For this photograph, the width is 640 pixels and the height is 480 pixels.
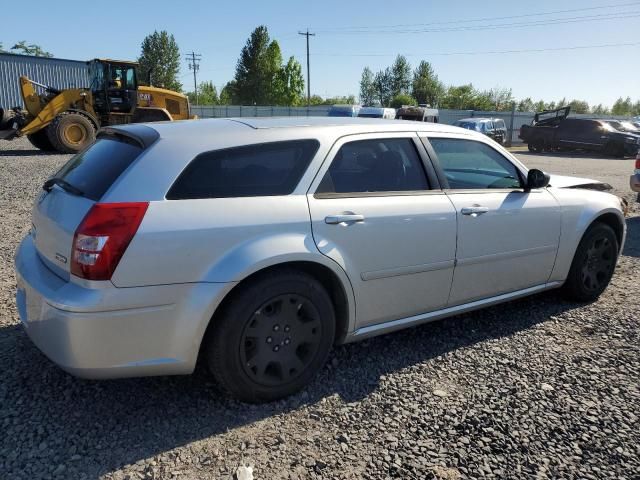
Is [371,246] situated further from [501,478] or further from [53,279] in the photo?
[53,279]

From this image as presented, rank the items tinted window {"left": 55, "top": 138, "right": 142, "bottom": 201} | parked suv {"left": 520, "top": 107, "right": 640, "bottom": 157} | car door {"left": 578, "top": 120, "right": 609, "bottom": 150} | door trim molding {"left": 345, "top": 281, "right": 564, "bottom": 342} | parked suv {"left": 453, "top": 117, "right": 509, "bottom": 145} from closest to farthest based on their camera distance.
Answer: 1. tinted window {"left": 55, "top": 138, "right": 142, "bottom": 201}
2. door trim molding {"left": 345, "top": 281, "right": 564, "bottom": 342}
3. parked suv {"left": 520, "top": 107, "right": 640, "bottom": 157}
4. car door {"left": 578, "top": 120, "right": 609, "bottom": 150}
5. parked suv {"left": 453, "top": 117, "right": 509, "bottom": 145}

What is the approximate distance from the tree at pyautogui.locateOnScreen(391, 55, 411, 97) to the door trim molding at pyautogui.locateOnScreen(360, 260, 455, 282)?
95.5m

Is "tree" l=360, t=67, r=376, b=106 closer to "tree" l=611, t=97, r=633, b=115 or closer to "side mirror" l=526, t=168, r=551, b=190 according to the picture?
"tree" l=611, t=97, r=633, b=115

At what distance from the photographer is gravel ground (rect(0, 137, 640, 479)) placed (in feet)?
7.95

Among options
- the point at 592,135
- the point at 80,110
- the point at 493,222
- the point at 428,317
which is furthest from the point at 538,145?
the point at 428,317

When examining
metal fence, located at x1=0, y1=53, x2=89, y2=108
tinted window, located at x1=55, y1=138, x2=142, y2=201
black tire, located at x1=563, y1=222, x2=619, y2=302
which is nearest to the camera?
tinted window, located at x1=55, y1=138, x2=142, y2=201

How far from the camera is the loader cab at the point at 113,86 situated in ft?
54.1

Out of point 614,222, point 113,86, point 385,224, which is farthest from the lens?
point 113,86

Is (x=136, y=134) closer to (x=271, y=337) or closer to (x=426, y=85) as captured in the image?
(x=271, y=337)

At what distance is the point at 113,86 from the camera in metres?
16.6

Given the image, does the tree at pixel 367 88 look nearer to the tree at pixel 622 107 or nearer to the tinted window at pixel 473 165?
the tree at pixel 622 107

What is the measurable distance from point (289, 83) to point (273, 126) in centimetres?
7188

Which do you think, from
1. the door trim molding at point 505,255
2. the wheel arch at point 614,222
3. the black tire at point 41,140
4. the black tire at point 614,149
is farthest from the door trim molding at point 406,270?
the black tire at point 614,149

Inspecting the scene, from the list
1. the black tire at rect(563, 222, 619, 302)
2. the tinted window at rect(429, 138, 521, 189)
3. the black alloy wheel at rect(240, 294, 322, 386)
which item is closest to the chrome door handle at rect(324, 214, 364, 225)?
the black alloy wheel at rect(240, 294, 322, 386)
